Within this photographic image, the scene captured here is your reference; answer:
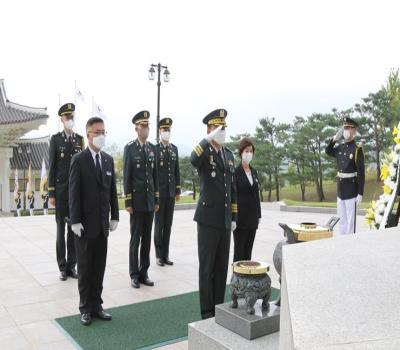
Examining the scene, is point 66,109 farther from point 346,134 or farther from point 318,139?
point 318,139

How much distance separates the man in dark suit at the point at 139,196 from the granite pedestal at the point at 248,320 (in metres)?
1.95

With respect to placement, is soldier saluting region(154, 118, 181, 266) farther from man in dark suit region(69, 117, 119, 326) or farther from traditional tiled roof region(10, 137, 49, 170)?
traditional tiled roof region(10, 137, 49, 170)

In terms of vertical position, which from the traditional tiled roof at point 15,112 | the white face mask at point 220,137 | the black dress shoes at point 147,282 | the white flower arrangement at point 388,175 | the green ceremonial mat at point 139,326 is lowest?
the green ceremonial mat at point 139,326

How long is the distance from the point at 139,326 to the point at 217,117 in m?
1.70

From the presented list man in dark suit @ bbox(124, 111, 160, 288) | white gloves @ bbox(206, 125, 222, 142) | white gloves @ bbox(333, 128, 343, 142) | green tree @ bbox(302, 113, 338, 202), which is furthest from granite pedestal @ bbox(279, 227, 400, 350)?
green tree @ bbox(302, 113, 338, 202)

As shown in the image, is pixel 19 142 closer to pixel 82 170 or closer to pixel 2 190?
pixel 2 190

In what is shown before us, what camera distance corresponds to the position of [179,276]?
462 cm

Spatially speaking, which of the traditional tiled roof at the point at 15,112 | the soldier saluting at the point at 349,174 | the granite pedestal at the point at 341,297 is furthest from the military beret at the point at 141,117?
the traditional tiled roof at the point at 15,112

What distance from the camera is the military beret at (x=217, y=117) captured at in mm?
3080

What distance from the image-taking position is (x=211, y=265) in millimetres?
3010

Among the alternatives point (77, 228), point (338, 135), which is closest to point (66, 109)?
point (77, 228)

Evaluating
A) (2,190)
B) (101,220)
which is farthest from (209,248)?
(2,190)

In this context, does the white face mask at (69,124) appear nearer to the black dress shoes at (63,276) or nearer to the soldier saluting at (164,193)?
the soldier saluting at (164,193)

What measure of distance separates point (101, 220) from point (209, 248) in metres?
0.91
